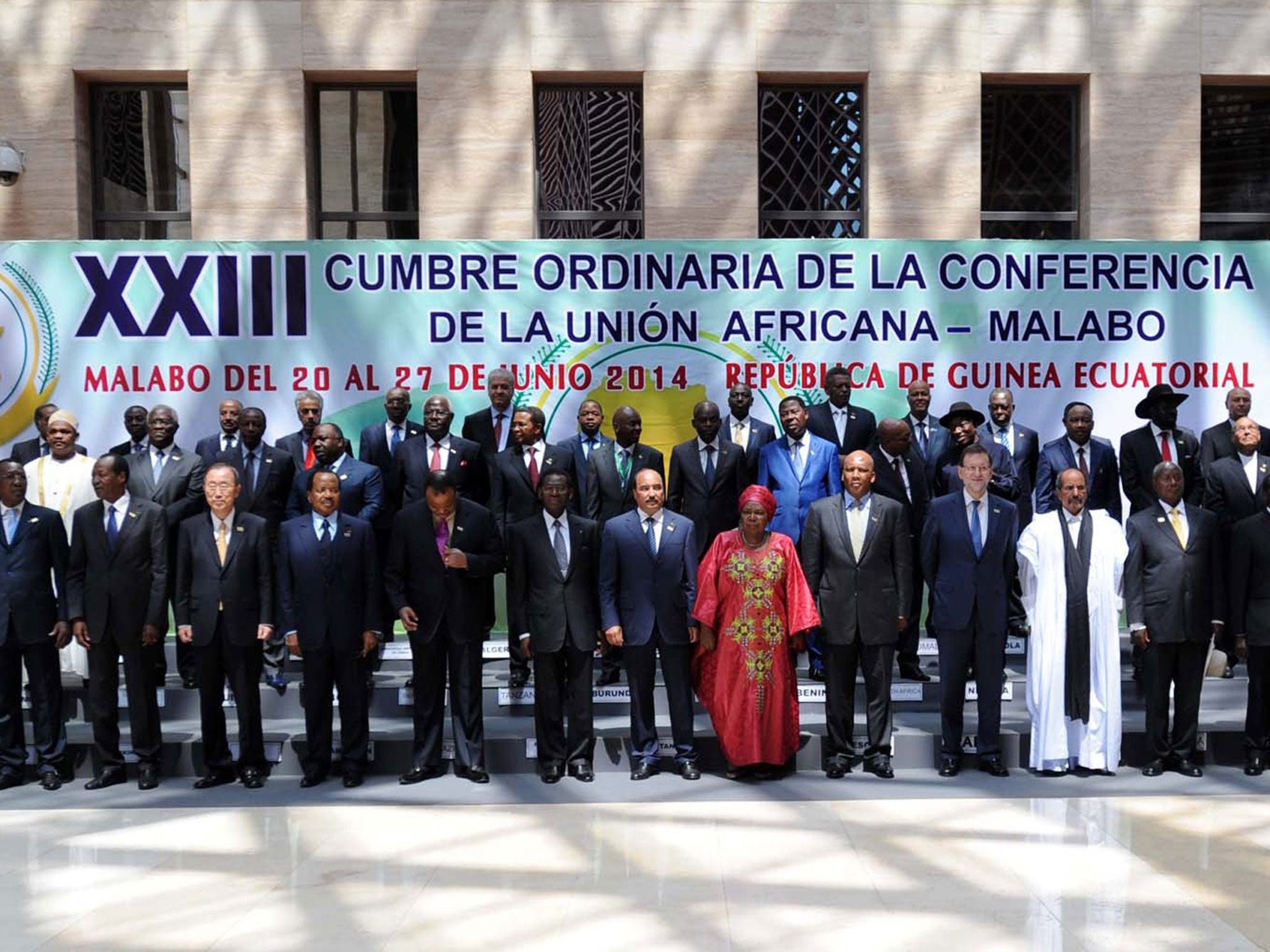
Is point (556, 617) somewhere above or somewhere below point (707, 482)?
below

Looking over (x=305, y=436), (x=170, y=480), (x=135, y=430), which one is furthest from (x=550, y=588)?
(x=135, y=430)

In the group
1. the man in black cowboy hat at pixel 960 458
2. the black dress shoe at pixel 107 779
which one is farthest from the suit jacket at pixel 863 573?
the black dress shoe at pixel 107 779

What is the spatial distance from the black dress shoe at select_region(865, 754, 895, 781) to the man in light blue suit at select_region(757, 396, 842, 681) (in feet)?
3.29

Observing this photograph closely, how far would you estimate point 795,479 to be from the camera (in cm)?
897

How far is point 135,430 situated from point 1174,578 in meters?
6.92

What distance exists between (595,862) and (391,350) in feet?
15.8

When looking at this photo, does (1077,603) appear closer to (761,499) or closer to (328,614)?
(761,499)

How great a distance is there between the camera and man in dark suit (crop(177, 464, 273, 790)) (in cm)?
804

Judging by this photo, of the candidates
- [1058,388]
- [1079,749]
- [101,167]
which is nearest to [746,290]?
[1058,388]

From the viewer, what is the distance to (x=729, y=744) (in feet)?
26.6

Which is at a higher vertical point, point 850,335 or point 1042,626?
point 850,335

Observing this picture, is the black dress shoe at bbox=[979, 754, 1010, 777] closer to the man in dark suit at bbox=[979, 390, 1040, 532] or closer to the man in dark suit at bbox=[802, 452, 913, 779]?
the man in dark suit at bbox=[802, 452, 913, 779]

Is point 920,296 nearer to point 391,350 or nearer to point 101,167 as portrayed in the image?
point 391,350

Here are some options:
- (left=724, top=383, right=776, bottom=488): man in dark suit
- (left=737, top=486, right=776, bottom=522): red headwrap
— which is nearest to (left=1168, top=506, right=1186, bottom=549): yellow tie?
(left=737, top=486, right=776, bottom=522): red headwrap
